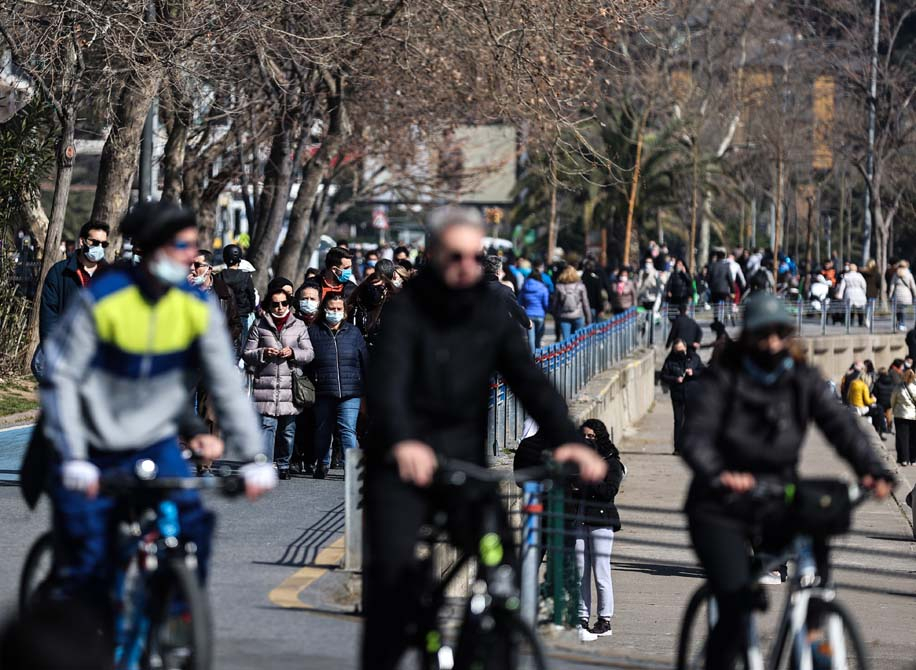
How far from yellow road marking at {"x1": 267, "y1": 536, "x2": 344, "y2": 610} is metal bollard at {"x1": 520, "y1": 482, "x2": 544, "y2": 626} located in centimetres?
125

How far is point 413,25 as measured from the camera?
2138 centimetres

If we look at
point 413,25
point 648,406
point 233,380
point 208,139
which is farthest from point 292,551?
point 648,406

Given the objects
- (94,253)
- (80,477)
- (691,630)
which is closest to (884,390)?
(94,253)

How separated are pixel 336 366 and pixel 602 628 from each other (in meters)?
2.81

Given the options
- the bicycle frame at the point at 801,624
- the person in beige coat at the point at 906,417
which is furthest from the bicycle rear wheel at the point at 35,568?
the person in beige coat at the point at 906,417

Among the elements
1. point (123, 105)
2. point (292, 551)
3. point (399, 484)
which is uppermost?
point (123, 105)

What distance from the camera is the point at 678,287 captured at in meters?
35.4

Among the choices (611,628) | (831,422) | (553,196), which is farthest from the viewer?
(553,196)

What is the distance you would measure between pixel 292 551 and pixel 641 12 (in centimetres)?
1133

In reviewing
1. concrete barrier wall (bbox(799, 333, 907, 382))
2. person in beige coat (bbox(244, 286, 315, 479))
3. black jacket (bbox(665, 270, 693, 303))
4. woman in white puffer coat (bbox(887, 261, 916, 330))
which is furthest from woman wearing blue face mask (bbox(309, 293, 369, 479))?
woman in white puffer coat (bbox(887, 261, 916, 330))

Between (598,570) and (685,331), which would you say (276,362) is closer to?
(598,570)

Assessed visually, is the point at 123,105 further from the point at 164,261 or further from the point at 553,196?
the point at 553,196

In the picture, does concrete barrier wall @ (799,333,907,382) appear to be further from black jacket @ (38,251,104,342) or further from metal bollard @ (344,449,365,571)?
metal bollard @ (344,449,365,571)

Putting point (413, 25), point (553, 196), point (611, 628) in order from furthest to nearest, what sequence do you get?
point (553, 196) < point (413, 25) < point (611, 628)
